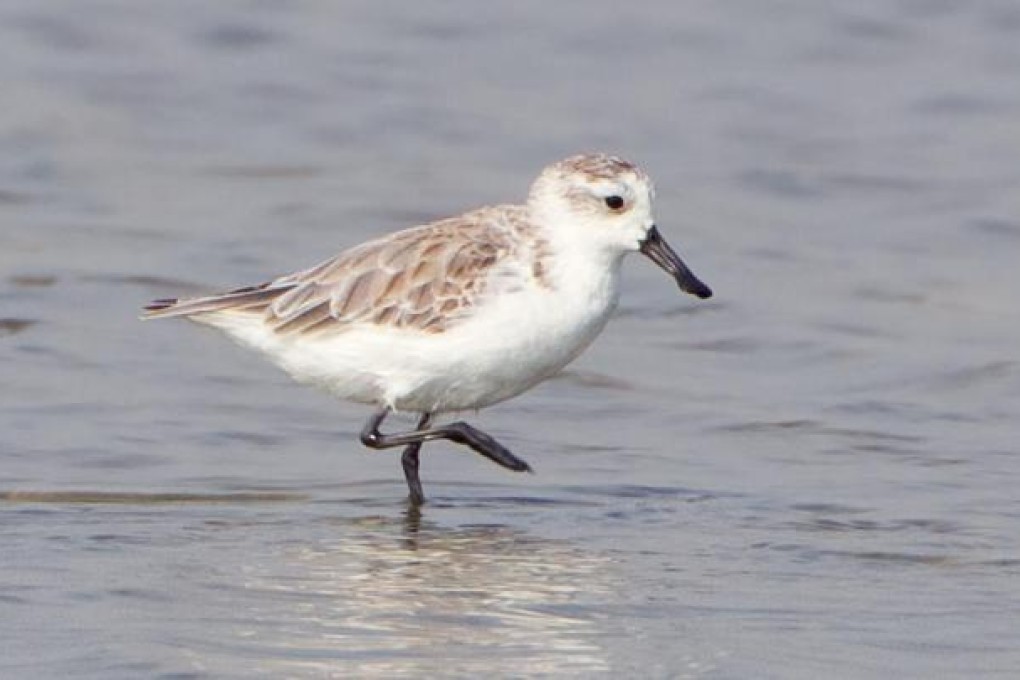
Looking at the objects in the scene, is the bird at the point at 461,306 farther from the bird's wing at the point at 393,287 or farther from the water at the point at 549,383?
the water at the point at 549,383

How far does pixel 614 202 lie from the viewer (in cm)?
876

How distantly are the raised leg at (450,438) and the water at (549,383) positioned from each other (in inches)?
7.4

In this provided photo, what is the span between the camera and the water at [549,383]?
717 centimetres

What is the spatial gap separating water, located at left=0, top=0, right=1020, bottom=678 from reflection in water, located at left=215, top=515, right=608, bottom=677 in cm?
2

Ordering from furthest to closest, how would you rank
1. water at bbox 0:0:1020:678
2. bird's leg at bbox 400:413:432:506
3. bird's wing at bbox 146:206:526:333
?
bird's leg at bbox 400:413:432:506 → bird's wing at bbox 146:206:526:333 → water at bbox 0:0:1020:678

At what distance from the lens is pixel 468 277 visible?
28.4ft

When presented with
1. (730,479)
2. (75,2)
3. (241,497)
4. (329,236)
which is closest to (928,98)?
(329,236)

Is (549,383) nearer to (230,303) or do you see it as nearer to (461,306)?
(230,303)

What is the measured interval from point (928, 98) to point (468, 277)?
24.4 feet

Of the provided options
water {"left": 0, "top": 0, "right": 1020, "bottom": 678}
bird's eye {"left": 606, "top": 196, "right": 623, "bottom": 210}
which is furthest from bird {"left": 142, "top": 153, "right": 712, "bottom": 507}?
water {"left": 0, "top": 0, "right": 1020, "bottom": 678}

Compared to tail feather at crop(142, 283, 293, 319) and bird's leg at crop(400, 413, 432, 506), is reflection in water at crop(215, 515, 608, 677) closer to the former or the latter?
bird's leg at crop(400, 413, 432, 506)

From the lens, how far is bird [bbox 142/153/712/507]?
8570mm

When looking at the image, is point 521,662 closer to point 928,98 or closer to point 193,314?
point 193,314

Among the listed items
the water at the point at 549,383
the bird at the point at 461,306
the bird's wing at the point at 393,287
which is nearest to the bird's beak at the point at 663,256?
the bird at the point at 461,306
